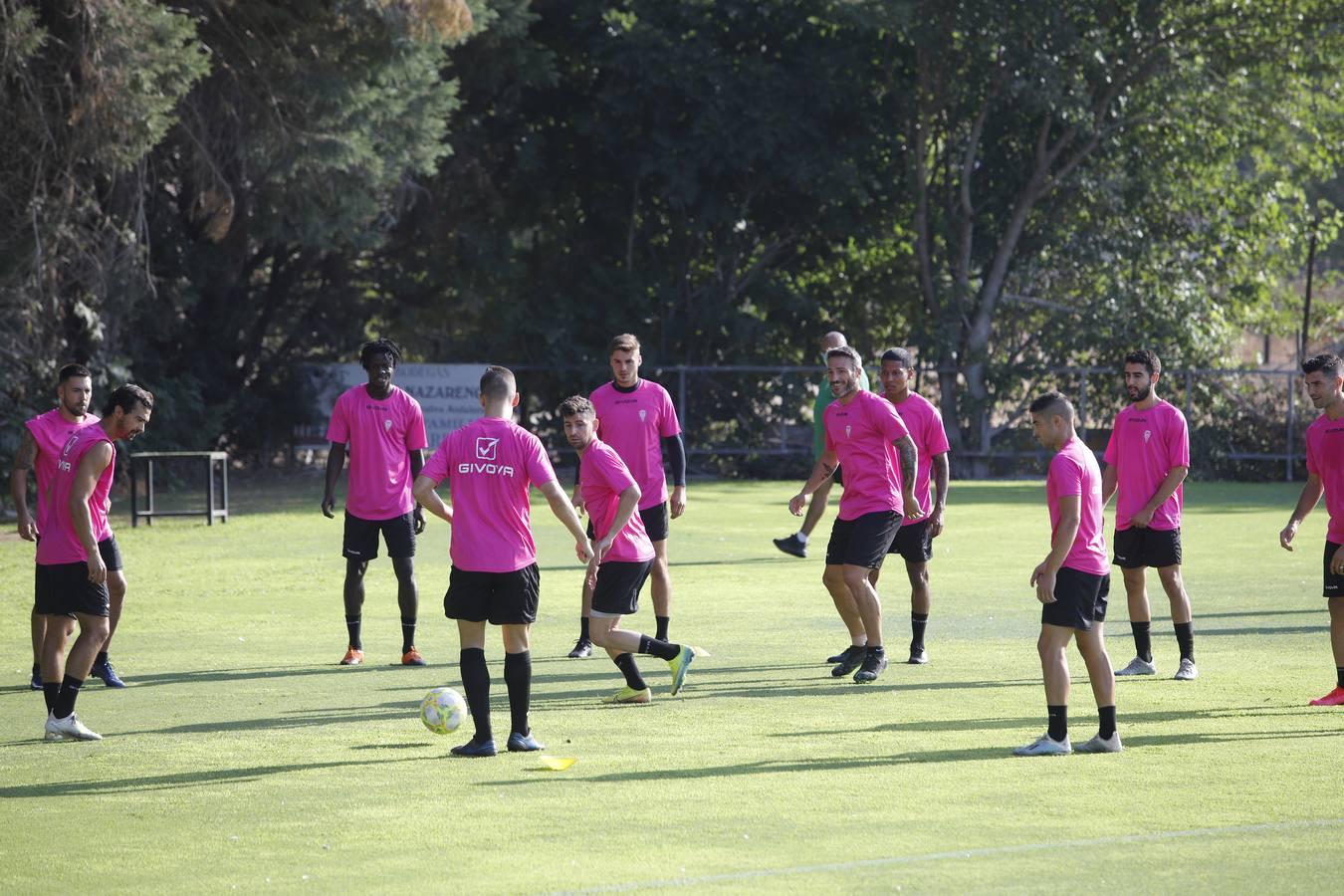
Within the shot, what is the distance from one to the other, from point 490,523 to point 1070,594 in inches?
112

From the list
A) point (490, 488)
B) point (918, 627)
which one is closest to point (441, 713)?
point (490, 488)

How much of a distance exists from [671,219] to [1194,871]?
104 feet

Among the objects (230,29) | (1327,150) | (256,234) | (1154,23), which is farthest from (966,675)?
(1327,150)

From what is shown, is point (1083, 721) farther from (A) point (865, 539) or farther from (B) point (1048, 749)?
(A) point (865, 539)

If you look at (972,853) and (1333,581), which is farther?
(1333,581)

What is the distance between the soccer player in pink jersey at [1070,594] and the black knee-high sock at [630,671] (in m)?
2.46

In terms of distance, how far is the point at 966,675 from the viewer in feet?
35.8

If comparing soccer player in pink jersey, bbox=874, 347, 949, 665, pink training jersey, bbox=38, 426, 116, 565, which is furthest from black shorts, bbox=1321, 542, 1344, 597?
pink training jersey, bbox=38, 426, 116, 565

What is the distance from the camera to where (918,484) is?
1160cm

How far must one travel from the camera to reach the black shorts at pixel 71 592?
9125mm

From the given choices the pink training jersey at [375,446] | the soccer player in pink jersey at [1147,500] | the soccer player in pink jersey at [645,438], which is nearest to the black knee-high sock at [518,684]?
the soccer player in pink jersey at [645,438]

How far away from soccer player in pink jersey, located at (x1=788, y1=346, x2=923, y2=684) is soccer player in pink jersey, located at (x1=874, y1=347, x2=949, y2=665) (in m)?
0.61

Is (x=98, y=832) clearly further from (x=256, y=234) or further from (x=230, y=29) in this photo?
(x=256, y=234)

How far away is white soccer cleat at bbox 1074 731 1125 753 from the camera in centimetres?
837
